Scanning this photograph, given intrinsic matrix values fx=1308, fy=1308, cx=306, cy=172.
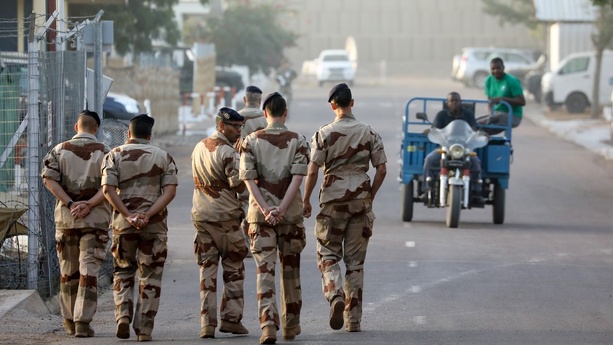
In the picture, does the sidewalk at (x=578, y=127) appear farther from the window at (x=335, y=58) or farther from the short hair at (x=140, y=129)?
the short hair at (x=140, y=129)

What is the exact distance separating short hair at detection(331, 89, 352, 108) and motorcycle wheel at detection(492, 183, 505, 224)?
23.6ft

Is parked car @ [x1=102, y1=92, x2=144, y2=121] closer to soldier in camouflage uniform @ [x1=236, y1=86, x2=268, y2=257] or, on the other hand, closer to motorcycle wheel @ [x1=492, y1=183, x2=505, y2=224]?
motorcycle wheel @ [x1=492, y1=183, x2=505, y2=224]

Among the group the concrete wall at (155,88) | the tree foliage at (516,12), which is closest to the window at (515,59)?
the tree foliage at (516,12)

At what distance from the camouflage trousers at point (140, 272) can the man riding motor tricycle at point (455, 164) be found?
7002 millimetres

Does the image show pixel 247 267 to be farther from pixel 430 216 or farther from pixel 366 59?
pixel 366 59

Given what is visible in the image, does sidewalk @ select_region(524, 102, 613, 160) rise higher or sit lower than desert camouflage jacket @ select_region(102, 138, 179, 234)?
lower

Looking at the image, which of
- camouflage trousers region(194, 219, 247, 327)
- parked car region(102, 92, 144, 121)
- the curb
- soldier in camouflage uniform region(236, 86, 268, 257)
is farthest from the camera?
parked car region(102, 92, 144, 121)

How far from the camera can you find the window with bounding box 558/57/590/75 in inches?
1609

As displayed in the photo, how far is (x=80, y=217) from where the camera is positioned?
9.41 meters

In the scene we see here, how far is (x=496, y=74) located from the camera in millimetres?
17609

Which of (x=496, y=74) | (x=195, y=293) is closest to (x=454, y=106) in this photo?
(x=496, y=74)

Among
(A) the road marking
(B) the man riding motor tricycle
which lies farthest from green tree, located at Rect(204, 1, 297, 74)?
(A) the road marking

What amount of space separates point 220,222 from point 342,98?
1301 millimetres

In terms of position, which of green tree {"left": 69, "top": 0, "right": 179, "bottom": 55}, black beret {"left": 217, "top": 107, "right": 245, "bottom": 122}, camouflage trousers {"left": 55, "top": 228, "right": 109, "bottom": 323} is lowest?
camouflage trousers {"left": 55, "top": 228, "right": 109, "bottom": 323}
